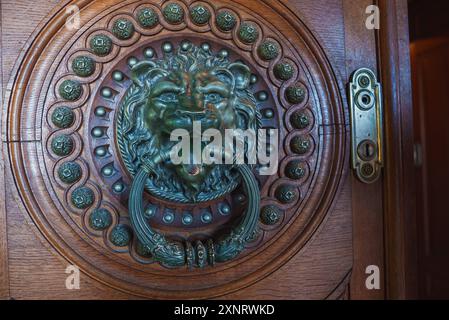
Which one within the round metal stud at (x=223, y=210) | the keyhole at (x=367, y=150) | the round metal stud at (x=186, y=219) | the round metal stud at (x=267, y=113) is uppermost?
the round metal stud at (x=267, y=113)

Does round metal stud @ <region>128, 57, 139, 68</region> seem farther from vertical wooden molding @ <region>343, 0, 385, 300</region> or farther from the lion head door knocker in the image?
vertical wooden molding @ <region>343, 0, 385, 300</region>

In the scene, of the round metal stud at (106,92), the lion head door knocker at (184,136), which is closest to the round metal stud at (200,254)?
the lion head door knocker at (184,136)

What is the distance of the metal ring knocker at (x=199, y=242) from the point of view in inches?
20.7

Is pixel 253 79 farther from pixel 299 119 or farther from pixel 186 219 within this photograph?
pixel 186 219

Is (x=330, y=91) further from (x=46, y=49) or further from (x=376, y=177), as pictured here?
(x=46, y=49)

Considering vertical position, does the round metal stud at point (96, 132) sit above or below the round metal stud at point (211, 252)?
above

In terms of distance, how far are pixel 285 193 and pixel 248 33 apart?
0.22 metres

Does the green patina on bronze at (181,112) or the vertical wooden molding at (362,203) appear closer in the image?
the green patina on bronze at (181,112)

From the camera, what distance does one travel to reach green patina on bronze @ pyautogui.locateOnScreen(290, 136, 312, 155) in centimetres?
61

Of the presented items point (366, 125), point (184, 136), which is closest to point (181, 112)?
point (184, 136)

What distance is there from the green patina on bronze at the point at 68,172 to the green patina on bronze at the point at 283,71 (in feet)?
0.94

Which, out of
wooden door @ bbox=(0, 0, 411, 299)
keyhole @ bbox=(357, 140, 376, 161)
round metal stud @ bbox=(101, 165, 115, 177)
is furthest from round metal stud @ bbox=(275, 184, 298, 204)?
round metal stud @ bbox=(101, 165, 115, 177)

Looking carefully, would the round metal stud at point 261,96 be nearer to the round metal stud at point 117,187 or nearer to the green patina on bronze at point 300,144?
the green patina on bronze at point 300,144

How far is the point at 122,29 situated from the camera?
554 millimetres
